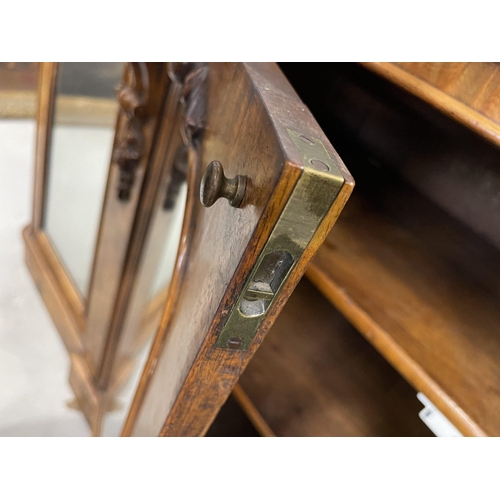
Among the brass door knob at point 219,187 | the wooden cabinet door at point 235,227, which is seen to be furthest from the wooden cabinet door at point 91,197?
the brass door knob at point 219,187

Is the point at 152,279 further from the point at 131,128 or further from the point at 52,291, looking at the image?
the point at 52,291

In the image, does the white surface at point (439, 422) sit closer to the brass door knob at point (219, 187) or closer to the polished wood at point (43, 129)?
the brass door knob at point (219, 187)

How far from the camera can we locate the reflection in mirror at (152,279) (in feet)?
2.42

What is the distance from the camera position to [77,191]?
1224mm

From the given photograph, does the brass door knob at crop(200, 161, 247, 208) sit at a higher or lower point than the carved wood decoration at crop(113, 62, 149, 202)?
higher

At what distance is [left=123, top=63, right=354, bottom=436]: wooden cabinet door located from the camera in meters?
0.22

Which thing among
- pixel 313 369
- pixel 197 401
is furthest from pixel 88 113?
pixel 197 401

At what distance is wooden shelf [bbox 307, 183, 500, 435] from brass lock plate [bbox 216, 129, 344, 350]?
193 mm

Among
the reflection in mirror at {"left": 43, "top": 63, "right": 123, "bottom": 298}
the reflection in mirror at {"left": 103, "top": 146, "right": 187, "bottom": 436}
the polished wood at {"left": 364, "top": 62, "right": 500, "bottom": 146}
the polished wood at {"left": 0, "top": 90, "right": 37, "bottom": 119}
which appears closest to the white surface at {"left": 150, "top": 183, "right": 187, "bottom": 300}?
the reflection in mirror at {"left": 103, "top": 146, "right": 187, "bottom": 436}

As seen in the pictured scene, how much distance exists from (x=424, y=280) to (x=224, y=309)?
33cm

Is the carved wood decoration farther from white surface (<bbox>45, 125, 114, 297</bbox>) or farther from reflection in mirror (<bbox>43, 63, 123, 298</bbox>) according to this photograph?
white surface (<bbox>45, 125, 114, 297</bbox>)

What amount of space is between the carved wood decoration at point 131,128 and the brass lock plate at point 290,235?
0.50 metres

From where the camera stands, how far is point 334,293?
0.45 m
